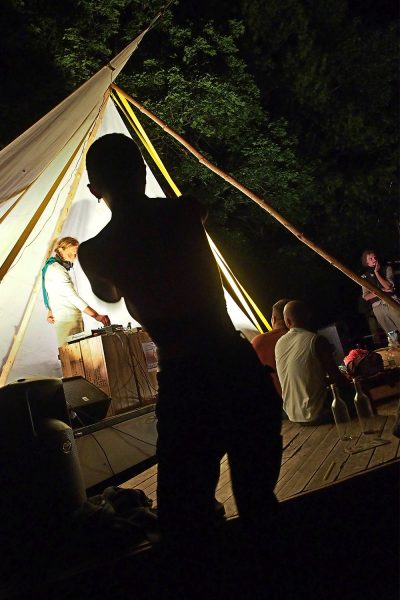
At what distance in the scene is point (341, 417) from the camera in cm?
392

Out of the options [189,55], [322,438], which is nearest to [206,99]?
[189,55]

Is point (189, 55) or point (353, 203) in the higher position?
point (189, 55)

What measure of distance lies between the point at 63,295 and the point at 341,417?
305 cm

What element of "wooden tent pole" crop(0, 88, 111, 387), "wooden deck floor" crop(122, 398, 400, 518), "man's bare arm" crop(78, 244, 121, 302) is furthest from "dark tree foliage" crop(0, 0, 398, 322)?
"man's bare arm" crop(78, 244, 121, 302)

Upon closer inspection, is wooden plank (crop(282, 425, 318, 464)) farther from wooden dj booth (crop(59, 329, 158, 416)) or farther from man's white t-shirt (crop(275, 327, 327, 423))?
wooden dj booth (crop(59, 329, 158, 416))

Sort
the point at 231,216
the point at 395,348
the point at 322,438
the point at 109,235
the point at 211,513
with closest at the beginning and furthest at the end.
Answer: the point at 211,513, the point at 109,235, the point at 322,438, the point at 395,348, the point at 231,216

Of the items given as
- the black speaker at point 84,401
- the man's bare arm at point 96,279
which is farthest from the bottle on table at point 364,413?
the man's bare arm at point 96,279

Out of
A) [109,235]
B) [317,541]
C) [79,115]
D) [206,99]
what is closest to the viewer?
[109,235]

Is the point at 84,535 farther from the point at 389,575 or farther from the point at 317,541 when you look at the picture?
the point at 389,575

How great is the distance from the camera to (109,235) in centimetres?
156

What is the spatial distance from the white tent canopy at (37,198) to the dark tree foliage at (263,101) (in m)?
6.82

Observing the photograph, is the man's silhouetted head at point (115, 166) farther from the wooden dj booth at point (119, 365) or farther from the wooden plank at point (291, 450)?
the wooden dj booth at point (119, 365)

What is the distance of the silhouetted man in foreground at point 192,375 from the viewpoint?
1.40 meters

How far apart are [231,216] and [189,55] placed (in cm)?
478
